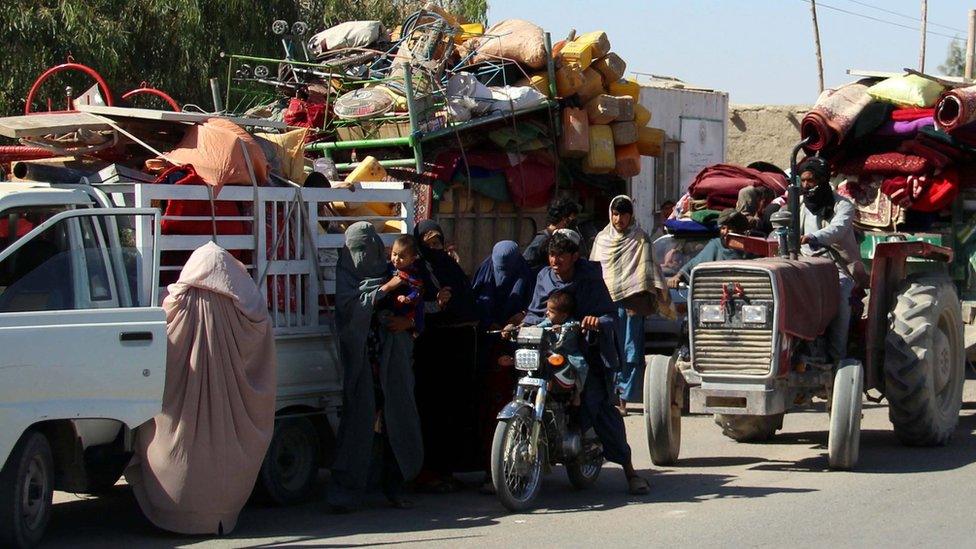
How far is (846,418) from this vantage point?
28.6 feet

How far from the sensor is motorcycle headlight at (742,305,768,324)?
8773 mm

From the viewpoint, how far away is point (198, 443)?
703cm

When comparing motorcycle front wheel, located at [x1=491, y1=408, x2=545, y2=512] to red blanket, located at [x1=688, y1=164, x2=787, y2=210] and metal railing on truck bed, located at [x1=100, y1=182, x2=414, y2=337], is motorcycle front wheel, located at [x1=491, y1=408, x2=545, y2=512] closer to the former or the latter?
metal railing on truck bed, located at [x1=100, y1=182, x2=414, y2=337]

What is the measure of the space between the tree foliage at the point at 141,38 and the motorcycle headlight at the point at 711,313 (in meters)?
9.71

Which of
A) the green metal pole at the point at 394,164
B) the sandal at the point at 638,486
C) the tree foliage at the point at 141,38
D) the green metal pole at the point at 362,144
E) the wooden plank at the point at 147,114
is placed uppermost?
the tree foliage at the point at 141,38

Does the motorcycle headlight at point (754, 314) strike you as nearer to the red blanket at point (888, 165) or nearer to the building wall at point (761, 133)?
the red blanket at point (888, 165)

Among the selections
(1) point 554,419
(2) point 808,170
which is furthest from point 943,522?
(2) point 808,170

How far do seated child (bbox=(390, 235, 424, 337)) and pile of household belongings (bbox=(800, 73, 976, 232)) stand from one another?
4.69 metres

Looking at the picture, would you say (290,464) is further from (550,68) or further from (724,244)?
(550,68)

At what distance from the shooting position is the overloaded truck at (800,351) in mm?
8758

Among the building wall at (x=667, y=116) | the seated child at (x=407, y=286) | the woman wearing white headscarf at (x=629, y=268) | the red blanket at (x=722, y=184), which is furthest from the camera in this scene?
the building wall at (x=667, y=116)

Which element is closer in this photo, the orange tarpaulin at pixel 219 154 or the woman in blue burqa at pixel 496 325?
the orange tarpaulin at pixel 219 154

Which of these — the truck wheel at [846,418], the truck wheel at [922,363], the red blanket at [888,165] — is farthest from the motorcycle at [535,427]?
the red blanket at [888,165]

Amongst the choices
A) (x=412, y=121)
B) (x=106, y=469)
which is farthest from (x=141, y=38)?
(x=106, y=469)
